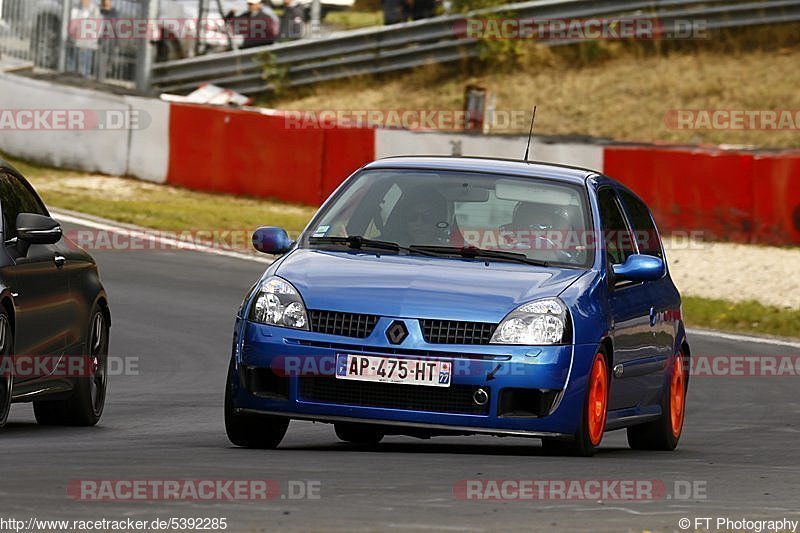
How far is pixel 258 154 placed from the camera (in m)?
25.0

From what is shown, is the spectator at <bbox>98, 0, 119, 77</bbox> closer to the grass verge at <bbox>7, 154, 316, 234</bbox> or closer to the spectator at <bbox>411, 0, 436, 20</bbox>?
the grass verge at <bbox>7, 154, 316, 234</bbox>

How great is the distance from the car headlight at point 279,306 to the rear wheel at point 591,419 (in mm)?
1299

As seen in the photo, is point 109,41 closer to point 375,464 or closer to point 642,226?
point 642,226

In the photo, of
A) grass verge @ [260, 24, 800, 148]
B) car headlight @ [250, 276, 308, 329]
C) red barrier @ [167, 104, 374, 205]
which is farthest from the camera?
grass verge @ [260, 24, 800, 148]

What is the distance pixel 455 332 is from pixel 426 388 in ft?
0.92

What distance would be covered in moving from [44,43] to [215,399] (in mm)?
18033

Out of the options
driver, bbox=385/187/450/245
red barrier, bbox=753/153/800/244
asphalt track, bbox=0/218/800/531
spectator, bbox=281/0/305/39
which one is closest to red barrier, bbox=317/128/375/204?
red barrier, bbox=753/153/800/244

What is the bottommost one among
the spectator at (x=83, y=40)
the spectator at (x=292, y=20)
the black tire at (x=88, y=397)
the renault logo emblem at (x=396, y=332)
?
the black tire at (x=88, y=397)

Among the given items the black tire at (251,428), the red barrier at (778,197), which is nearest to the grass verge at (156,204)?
the red barrier at (778,197)

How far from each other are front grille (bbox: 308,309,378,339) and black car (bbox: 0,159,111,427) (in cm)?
150

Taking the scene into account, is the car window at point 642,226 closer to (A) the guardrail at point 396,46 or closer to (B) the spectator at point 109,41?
(B) the spectator at point 109,41

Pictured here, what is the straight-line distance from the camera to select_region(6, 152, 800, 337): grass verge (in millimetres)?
18578

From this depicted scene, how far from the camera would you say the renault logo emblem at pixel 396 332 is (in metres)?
8.22

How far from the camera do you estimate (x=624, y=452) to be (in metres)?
10.0
